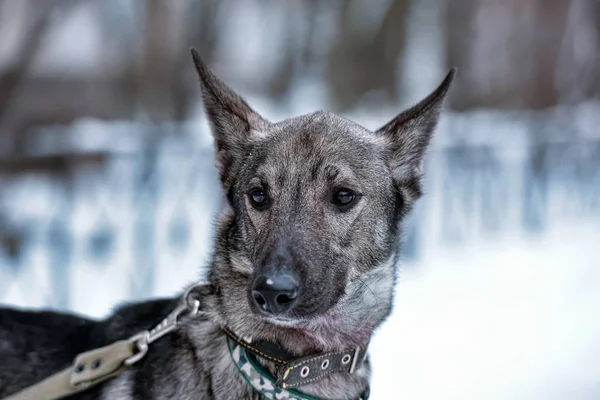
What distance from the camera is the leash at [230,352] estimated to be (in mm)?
2635

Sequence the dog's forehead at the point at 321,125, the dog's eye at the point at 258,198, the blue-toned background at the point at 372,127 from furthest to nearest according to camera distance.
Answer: the blue-toned background at the point at 372,127
the dog's forehead at the point at 321,125
the dog's eye at the point at 258,198

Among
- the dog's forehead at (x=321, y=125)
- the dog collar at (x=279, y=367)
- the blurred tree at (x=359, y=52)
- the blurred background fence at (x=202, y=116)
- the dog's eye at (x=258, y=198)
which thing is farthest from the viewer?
the blurred tree at (x=359, y=52)

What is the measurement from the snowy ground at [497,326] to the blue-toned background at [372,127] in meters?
0.02

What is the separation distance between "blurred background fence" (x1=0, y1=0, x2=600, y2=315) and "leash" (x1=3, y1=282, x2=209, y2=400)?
8.20ft

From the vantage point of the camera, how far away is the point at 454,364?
5.90 metres

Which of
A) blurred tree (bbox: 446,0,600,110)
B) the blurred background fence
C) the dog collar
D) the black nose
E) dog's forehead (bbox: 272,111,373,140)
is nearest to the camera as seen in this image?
the black nose

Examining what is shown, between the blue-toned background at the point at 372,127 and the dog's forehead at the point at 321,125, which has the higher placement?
the blue-toned background at the point at 372,127

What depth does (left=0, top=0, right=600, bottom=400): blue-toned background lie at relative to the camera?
6.39 m

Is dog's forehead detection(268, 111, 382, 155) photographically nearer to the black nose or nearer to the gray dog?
the gray dog

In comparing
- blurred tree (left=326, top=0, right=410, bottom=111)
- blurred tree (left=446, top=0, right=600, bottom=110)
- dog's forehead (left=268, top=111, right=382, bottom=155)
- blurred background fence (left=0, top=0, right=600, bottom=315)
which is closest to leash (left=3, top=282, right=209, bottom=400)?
dog's forehead (left=268, top=111, right=382, bottom=155)

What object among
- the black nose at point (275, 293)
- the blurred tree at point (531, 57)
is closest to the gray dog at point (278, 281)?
the black nose at point (275, 293)

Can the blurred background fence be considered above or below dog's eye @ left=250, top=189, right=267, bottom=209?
above

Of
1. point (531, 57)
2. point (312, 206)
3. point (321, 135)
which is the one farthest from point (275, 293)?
point (531, 57)

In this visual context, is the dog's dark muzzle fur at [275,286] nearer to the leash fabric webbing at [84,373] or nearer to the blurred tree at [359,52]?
the leash fabric webbing at [84,373]
